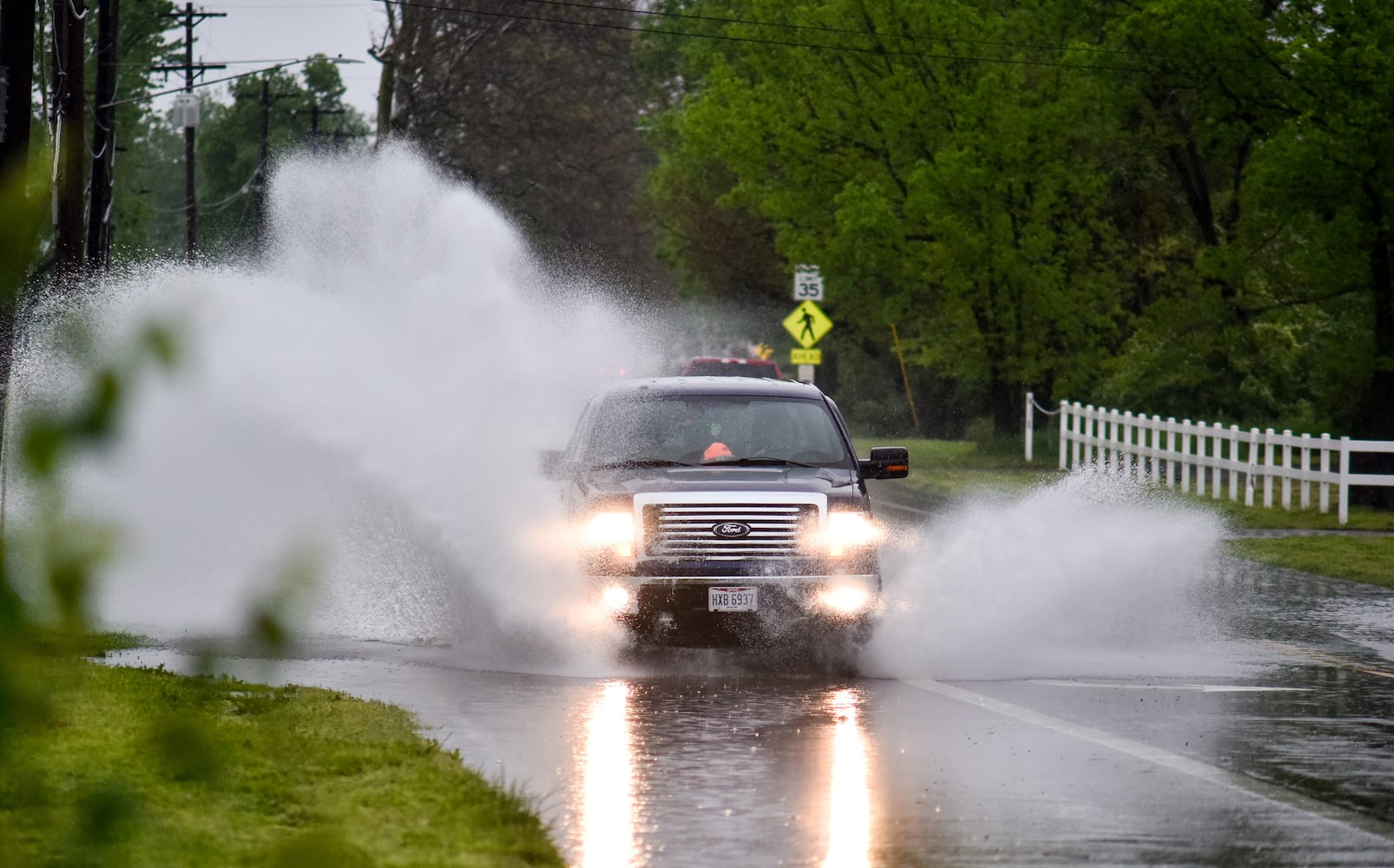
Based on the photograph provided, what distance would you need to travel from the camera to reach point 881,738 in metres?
9.84

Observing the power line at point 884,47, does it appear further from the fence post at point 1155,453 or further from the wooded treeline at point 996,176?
the fence post at point 1155,453

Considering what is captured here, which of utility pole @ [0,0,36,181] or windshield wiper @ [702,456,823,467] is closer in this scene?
windshield wiper @ [702,456,823,467]

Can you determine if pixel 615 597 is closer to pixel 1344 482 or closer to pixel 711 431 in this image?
pixel 711 431

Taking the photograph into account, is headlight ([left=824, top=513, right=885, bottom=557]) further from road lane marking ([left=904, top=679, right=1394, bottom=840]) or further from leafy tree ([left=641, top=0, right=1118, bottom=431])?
leafy tree ([left=641, top=0, right=1118, bottom=431])

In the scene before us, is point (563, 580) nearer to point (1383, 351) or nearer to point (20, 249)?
point (20, 249)

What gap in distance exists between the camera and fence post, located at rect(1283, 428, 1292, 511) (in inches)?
1043

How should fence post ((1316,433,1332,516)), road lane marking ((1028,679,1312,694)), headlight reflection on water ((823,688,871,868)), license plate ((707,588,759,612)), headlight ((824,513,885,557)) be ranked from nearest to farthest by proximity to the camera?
headlight reflection on water ((823,688,871,868)) < road lane marking ((1028,679,1312,694)) < license plate ((707,588,759,612)) < headlight ((824,513,885,557)) < fence post ((1316,433,1332,516))

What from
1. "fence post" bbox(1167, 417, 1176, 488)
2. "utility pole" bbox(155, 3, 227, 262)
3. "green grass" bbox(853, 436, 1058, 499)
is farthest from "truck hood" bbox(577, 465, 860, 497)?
"utility pole" bbox(155, 3, 227, 262)

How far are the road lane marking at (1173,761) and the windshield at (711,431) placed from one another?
229cm

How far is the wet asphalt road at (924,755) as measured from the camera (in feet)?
24.5

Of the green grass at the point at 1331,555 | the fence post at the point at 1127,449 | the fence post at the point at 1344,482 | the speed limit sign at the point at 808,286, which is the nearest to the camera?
the green grass at the point at 1331,555

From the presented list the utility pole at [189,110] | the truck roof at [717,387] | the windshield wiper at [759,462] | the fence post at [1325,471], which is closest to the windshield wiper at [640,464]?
the windshield wiper at [759,462]

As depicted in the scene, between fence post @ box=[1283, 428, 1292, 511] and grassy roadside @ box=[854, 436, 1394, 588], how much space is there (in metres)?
0.27

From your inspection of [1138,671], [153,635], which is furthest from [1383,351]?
[153,635]
